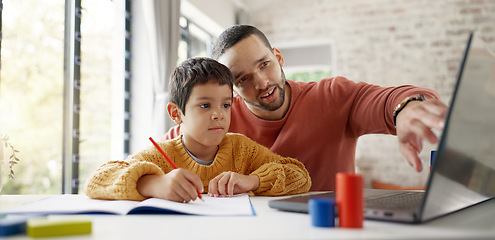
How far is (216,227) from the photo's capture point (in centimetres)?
63

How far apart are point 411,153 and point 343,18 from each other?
4685mm

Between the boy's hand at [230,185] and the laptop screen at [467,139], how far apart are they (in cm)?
49

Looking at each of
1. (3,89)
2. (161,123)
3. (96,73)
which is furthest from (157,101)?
(3,89)

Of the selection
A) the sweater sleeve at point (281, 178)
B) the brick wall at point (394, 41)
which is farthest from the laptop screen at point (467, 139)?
the brick wall at point (394, 41)

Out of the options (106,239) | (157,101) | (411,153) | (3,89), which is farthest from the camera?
(157,101)

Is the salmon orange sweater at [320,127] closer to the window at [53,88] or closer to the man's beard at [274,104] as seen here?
the man's beard at [274,104]

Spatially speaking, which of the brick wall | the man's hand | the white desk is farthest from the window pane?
the brick wall

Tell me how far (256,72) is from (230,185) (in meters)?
0.64

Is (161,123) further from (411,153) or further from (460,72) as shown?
(460,72)

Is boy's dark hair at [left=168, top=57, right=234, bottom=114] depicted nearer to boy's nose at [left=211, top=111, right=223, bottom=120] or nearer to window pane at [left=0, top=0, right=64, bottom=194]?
boy's nose at [left=211, top=111, right=223, bottom=120]

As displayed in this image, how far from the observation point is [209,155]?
52.2 inches

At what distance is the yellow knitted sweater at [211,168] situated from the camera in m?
0.96

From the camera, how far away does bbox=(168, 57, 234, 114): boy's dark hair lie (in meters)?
1.31

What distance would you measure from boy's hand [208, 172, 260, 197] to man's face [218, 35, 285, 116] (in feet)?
1.87
